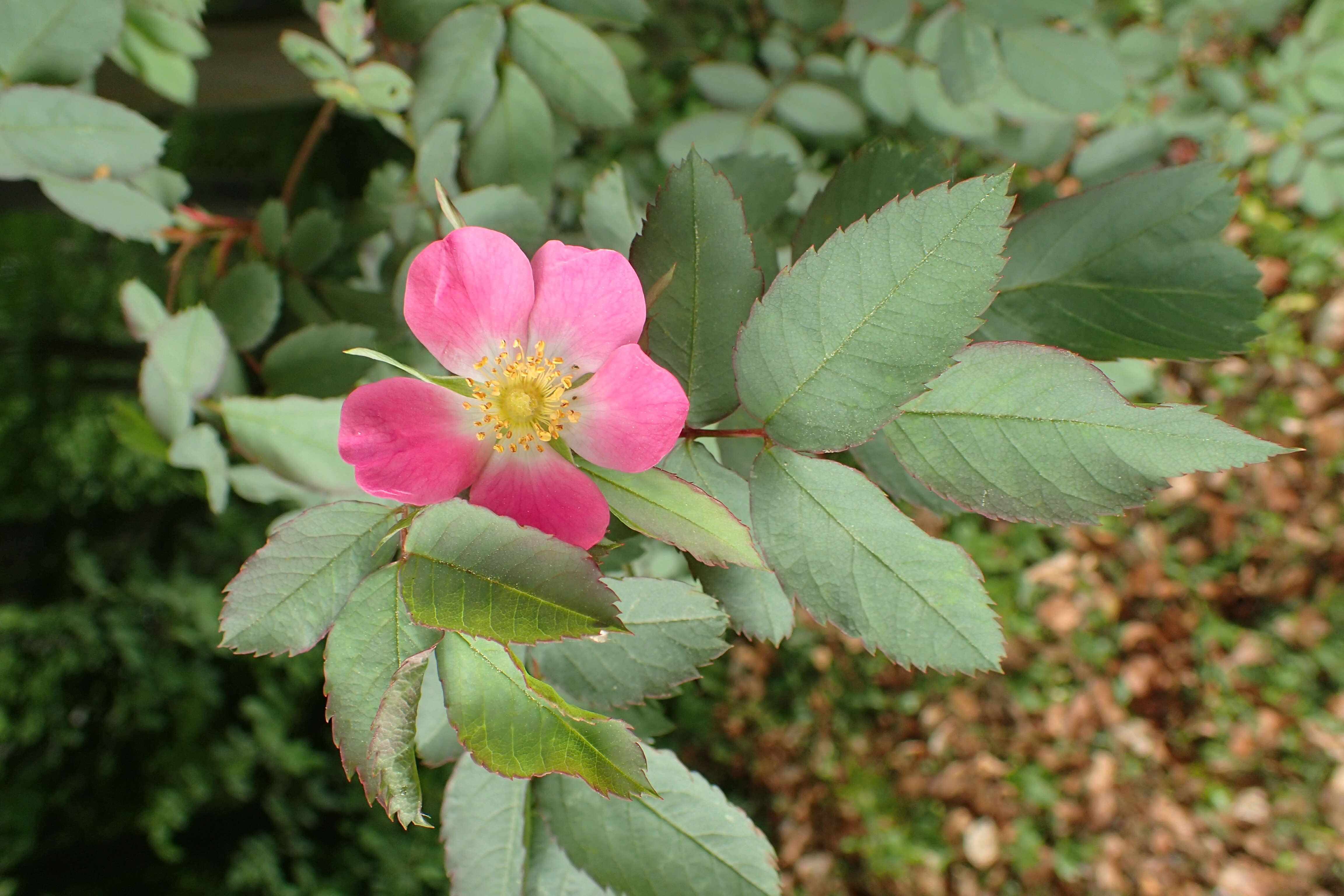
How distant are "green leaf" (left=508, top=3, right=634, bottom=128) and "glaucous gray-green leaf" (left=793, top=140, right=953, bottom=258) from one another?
1.16ft

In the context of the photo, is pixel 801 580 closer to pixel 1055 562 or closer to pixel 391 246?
pixel 391 246

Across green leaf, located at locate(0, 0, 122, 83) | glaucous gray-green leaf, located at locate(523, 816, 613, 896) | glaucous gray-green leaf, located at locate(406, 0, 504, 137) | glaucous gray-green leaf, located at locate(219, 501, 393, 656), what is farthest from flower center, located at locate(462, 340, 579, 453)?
green leaf, located at locate(0, 0, 122, 83)

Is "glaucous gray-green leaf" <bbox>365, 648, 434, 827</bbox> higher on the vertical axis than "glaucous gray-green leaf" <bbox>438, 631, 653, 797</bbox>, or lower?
lower

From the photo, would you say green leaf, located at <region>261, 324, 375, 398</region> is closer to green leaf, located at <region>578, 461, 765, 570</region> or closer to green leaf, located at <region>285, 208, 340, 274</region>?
green leaf, located at <region>285, 208, 340, 274</region>

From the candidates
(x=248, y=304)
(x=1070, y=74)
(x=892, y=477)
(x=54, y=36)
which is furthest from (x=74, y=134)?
(x=1070, y=74)

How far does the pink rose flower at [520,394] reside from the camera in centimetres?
52

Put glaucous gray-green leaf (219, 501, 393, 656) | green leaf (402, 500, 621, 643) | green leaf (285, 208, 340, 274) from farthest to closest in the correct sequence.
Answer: green leaf (285, 208, 340, 274)
glaucous gray-green leaf (219, 501, 393, 656)
green leaf (402, 500, 621, 643)

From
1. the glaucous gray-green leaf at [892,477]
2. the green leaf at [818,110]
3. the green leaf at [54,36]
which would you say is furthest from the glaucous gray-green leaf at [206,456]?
the green leaf at [818,110]

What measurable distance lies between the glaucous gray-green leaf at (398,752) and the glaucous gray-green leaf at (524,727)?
3 centimetres

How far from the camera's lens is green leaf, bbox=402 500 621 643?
1.56 ft

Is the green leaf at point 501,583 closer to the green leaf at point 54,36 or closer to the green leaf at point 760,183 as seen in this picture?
the green leaf at point 760,183

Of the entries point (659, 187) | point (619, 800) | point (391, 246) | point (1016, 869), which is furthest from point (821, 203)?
point (1016, 869)

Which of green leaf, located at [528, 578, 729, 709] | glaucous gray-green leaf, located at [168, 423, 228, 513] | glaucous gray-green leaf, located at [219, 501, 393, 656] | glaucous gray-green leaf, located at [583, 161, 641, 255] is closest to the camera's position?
glaucous gray-green leaf, located at [219, 501, 393, 656]

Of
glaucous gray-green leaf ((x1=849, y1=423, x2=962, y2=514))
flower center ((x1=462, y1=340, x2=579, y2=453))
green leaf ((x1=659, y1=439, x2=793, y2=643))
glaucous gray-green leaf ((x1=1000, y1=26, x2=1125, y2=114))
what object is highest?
glaucous gray-green leaf ((x1=1000, y1=26, x2=1125, y2=114))
